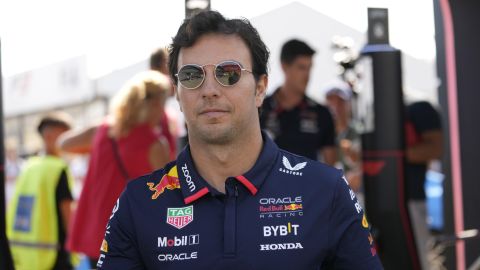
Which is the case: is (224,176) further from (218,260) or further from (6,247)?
(6,247)

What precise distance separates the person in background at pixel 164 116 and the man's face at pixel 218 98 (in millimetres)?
1939

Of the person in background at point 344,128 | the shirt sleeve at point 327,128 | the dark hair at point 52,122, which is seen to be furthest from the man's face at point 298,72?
→ the dark hair at point 52,122

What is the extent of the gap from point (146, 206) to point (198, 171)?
0.17 m

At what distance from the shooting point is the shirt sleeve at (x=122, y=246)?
75.1 inches

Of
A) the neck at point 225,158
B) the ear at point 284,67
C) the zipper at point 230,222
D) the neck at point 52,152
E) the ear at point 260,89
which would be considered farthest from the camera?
the neck at point 52,152

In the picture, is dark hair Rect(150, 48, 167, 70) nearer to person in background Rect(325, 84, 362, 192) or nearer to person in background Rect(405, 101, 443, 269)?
person in background Rect(405, 101, 443, 269)

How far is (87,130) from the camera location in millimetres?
4156

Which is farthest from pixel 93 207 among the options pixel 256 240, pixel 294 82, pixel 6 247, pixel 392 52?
pixel 256 240

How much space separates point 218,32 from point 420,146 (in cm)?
316

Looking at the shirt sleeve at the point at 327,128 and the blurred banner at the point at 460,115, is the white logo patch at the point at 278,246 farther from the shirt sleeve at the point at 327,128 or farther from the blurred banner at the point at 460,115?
the shirt sleeve at the point at 327,128

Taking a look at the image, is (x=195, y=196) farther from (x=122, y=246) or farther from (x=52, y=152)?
(x=52, y=152)

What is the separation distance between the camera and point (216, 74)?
1.91 m

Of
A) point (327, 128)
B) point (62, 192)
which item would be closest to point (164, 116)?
point (327, 128)

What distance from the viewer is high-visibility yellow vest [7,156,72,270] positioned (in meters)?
4.88
